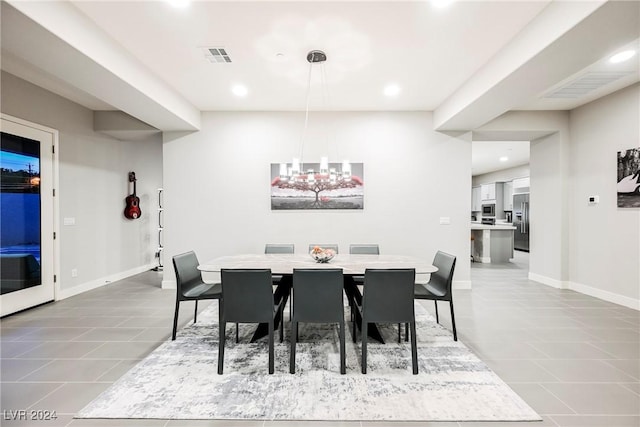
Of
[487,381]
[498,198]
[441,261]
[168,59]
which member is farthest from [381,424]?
[498,198]

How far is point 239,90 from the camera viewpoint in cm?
369

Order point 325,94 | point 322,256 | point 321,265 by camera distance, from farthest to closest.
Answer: point 325,94 < point 322,256 < point 321,265

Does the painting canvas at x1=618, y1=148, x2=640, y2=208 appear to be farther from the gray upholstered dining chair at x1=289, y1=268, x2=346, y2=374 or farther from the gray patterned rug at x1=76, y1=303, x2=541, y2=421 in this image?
the gray upholstered dining chair at x1=289, y1=268, x2=346, y2=374

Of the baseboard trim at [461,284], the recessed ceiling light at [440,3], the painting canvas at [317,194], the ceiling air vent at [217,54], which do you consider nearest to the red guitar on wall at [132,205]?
the painting canvas at [317,194]

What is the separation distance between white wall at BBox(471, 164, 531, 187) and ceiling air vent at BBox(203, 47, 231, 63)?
9.37 metres

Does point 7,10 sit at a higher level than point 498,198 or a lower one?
higher

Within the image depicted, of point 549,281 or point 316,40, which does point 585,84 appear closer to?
point 549,281

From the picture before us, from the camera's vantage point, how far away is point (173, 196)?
4.47 m

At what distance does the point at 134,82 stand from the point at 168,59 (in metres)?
0.44

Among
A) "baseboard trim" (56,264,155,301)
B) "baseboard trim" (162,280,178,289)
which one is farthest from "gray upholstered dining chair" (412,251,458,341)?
"baseboard trim" (56,264,155,301)

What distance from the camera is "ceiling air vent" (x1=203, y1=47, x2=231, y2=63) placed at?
9.02 feet

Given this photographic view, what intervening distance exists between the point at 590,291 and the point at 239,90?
5908 mm

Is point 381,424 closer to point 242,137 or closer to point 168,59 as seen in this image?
point 168,59

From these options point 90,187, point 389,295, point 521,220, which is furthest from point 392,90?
point 521,220
